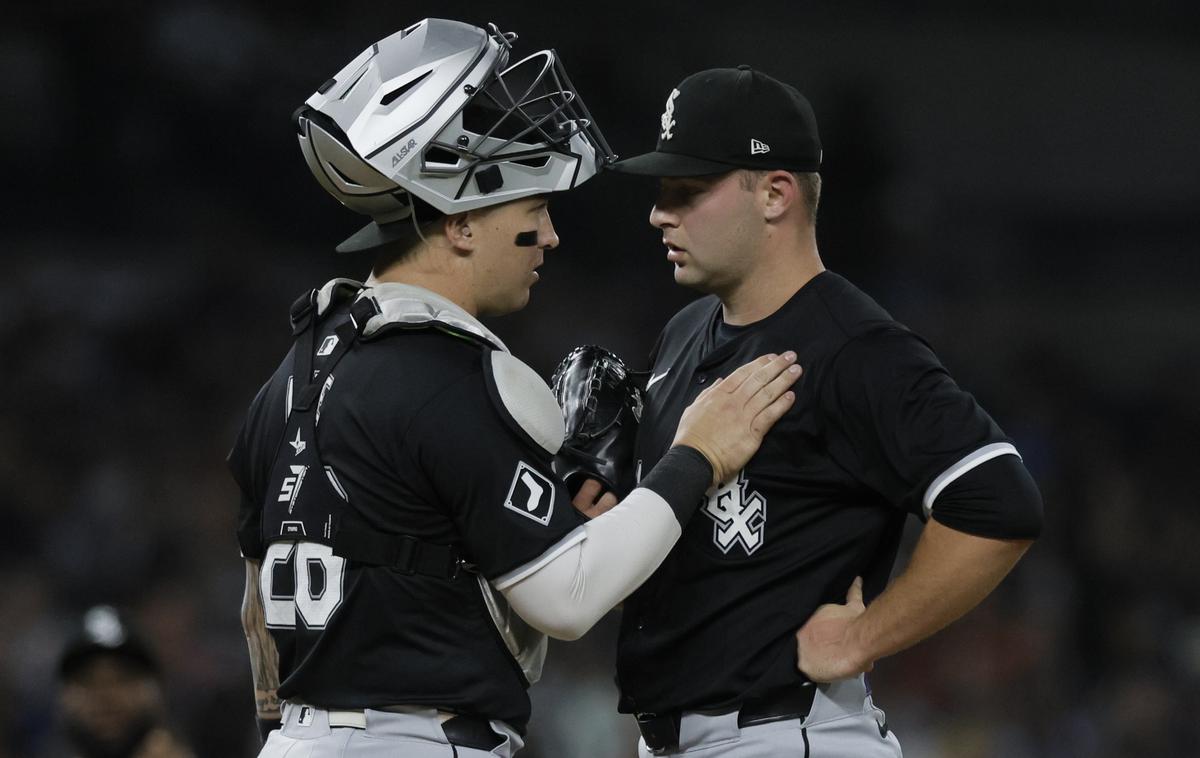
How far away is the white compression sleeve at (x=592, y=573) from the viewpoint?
2.84 metres

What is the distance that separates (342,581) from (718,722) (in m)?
0.85

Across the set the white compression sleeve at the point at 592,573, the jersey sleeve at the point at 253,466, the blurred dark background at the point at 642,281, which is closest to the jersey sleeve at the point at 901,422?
the white compression sleeve at the point at 592,573

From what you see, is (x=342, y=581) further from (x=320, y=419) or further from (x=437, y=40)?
(x=437, y=40)

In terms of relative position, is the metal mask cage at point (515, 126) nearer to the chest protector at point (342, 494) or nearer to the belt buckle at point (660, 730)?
the chest protector at point (342, 494)

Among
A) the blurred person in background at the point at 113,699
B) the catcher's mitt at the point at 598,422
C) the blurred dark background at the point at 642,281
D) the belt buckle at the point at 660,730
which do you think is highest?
the catcher's mitt at the point at 598,422

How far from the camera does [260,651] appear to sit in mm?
3412

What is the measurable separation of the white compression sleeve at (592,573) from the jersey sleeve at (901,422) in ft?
1.39

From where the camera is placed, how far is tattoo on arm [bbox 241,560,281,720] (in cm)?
338

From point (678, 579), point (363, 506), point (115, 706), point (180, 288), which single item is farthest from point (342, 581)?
point (180, 288)

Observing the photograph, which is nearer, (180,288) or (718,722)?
(718,722)

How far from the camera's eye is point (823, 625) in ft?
10.2

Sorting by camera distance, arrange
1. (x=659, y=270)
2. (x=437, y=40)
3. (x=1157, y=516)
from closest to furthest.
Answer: (x=437, y=40) → (x=1157, y=516) → (x=659, y=270)

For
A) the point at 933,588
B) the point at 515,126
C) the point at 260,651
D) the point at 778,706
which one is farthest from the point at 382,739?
the point at 515,126

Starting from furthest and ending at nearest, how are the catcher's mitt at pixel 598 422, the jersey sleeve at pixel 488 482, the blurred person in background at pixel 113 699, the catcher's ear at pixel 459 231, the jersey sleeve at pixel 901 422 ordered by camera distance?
the blurred person in background at pixel 113 699 → the catcher's mitt at pixel 598 422 → the catcher's ear at pixel 459 231 → the jersey sleeve at pixel 901 422 → the jersey sleeve at pixel 488 482
